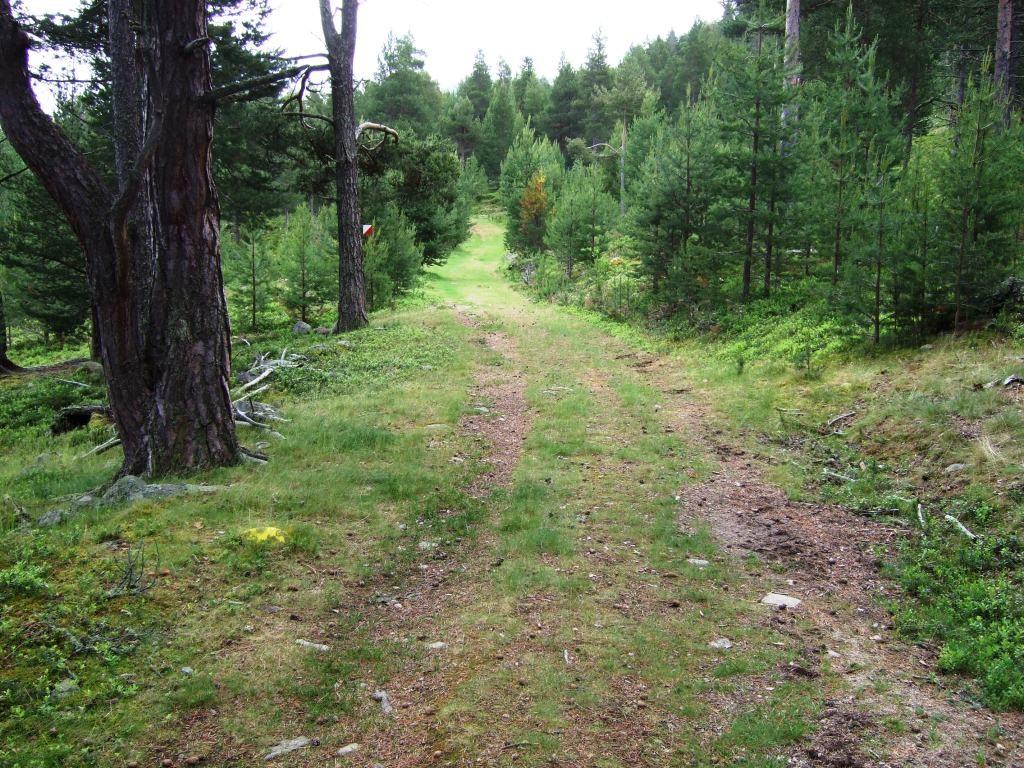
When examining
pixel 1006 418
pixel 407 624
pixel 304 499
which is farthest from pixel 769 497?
pixel 304 499

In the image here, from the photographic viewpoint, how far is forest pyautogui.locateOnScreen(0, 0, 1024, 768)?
345 centimetres

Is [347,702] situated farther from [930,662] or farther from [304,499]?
[930,662]

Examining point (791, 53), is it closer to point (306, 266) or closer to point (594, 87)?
point (306, 266)

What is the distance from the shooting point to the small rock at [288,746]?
3145mm

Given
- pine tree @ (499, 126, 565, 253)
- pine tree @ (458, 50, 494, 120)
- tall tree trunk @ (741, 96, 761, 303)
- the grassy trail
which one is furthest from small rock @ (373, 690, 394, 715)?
pine tree @ (458, 50, 494, 120)

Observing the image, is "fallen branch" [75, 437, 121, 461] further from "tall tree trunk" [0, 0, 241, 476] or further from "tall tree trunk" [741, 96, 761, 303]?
"tall tree trunk" [741, 96, 761, 303]

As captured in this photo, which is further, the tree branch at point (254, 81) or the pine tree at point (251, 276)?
the pine tree at point (251, 276)

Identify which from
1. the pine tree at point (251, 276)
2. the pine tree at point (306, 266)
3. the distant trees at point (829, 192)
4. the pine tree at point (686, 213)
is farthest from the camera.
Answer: the pine tree at point (306, 266)

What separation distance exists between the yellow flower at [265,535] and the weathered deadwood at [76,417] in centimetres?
685

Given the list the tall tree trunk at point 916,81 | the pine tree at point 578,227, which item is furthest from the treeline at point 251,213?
the tall tree trunk at point 916,81

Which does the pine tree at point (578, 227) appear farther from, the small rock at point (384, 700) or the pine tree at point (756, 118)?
the small rock at point (384, 700)

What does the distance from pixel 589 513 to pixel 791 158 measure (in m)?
11.6

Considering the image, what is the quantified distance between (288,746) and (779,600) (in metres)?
3.56

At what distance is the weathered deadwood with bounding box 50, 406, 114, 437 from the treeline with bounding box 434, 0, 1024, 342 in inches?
496
